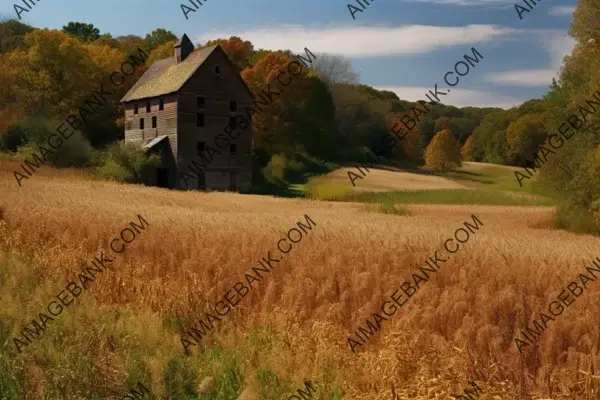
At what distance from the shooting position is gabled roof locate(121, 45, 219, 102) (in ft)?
157

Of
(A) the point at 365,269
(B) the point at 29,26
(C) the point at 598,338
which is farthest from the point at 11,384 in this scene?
(B) the point at 29,26

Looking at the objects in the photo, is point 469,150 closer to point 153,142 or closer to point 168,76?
point 168,76

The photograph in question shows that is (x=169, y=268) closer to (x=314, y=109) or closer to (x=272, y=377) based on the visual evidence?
(x=272, y=377)

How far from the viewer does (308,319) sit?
9531 millimetres

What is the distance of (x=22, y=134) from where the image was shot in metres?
51.6

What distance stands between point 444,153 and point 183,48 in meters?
53.5

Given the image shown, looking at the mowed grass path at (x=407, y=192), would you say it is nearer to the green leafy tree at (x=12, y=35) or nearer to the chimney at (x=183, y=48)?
the chimney at (x=183, y=48)

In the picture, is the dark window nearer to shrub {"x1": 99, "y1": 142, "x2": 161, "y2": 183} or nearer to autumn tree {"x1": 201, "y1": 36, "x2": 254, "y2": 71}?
shrub {"x1": 99, "y1": 142, "x2": 161, "y2": 183}

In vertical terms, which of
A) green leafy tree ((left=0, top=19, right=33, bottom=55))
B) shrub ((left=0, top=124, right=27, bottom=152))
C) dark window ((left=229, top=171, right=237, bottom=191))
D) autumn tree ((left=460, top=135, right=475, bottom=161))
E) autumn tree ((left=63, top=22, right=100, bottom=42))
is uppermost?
autumn tree ((left=63, top=22, right=100, bottom=42))

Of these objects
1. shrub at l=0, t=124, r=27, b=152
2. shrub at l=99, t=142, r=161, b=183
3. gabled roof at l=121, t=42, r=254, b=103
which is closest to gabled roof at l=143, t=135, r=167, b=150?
shrub at l=99, t=142, r=161, b=183

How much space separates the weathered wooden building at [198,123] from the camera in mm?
47156

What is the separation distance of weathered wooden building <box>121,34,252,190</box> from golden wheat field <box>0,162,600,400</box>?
34.1m

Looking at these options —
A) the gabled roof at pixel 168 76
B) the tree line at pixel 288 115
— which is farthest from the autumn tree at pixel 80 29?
the gabled roof at pixel 168 76

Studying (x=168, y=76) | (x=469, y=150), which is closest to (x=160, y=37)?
(x=168, y=76)
